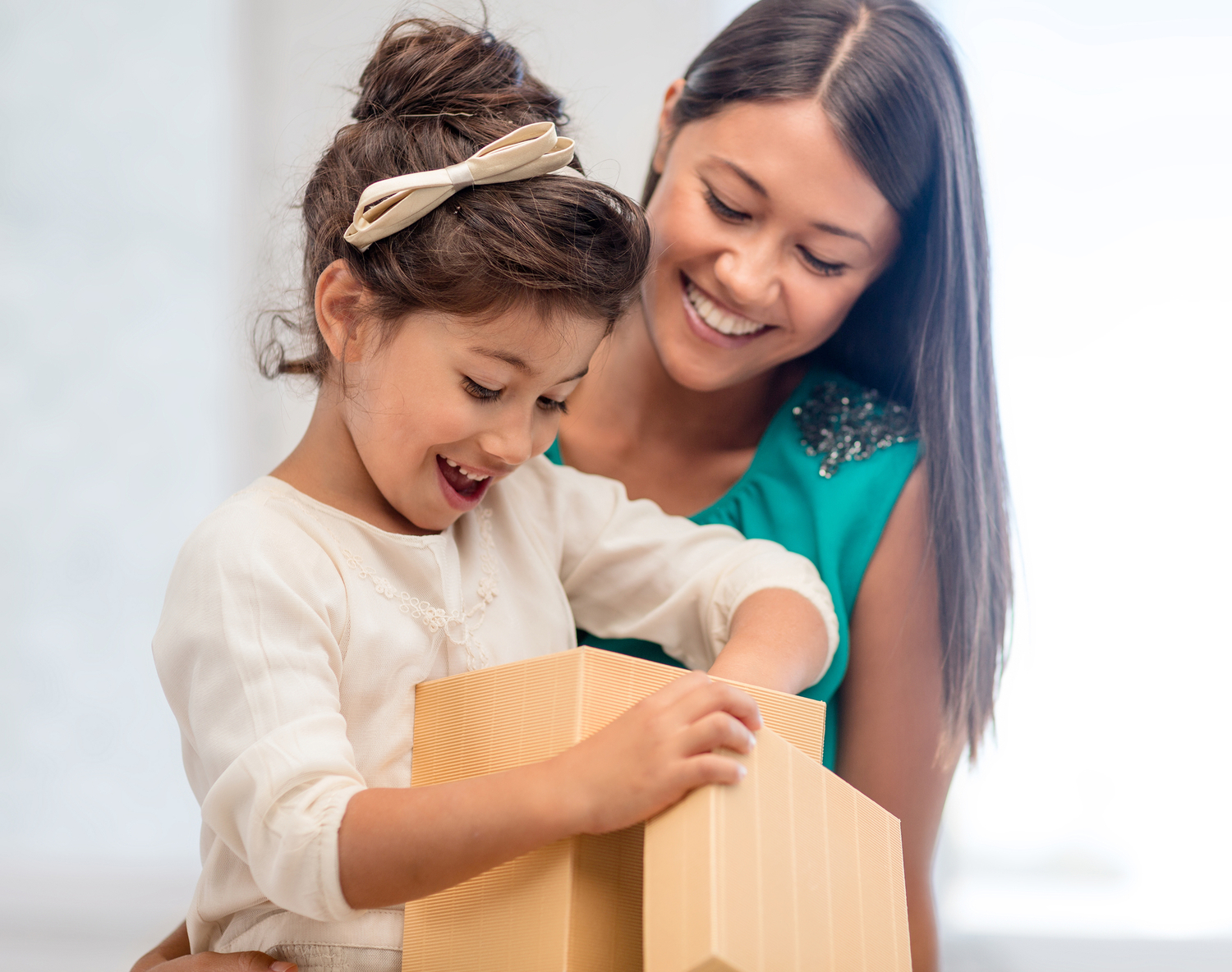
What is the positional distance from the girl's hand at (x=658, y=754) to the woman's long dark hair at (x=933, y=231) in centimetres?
75

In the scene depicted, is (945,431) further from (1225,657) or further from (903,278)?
(1225,657)

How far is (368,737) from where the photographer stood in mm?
993

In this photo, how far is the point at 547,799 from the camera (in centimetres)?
80

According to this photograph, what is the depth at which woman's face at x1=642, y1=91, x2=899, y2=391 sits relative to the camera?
1.31m

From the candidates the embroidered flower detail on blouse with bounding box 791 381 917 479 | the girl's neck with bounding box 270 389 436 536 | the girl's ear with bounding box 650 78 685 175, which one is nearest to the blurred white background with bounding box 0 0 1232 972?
the girl's ear with bounding box 650 78 685 175

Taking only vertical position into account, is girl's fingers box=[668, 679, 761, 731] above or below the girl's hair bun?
below

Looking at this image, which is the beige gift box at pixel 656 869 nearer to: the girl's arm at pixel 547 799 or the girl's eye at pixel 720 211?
the girl's arm at pixel 547 799

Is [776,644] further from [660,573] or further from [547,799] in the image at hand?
[547,799]

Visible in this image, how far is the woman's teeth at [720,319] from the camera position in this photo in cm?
139

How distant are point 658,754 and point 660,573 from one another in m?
0.52

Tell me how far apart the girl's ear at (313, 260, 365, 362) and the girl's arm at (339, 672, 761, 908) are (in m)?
0.41

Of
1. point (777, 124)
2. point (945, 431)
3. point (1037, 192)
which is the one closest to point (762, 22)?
point (777, 124)

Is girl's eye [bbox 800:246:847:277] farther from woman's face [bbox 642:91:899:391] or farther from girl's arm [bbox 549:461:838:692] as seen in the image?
girl's arm [bbox 549:461:838:692]

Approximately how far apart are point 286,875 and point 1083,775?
1.77m
